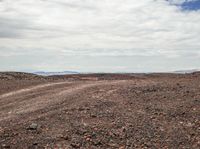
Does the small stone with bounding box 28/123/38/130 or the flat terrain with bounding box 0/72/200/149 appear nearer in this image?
the flat terrain with bounding box 0/72/200/149

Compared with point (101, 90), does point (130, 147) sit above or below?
below

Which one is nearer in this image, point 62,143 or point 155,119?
point 62,143

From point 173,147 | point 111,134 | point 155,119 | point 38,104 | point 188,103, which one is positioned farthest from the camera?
point 38,104

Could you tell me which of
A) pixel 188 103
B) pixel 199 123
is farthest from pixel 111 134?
pixel 188 103

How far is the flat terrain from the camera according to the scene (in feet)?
32.7

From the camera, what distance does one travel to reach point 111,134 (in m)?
10.3

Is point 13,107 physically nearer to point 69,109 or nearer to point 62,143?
point 69,109

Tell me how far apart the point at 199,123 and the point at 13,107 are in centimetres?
787

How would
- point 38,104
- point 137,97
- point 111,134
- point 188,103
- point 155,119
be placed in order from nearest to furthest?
1. point 111,134
2. point 155,119
3. point 188,103
4. point 137,97
5. point 38,104

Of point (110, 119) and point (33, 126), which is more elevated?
point (110, 119)

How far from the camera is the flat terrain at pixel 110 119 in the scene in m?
9.97

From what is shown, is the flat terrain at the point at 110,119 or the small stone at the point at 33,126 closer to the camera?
the flat terrain at the point at 110,119

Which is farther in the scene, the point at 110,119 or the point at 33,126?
the point at 110,119

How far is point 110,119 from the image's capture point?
37.5 feet
